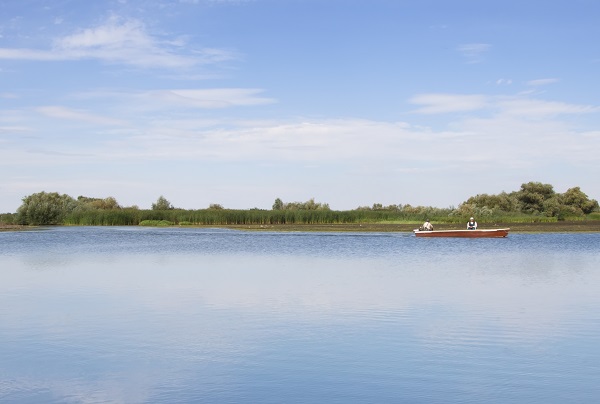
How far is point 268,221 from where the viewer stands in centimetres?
7456

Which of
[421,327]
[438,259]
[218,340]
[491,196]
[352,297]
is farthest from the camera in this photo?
[491,196]

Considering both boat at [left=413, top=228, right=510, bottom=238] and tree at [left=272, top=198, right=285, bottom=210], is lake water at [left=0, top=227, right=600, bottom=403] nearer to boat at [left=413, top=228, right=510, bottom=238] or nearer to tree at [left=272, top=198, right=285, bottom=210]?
boat at [left=413, top=228, right=510, bottom=238]

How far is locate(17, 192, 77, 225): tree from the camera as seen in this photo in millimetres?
81125

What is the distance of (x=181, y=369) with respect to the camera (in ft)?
33.5

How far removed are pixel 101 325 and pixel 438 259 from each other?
18708mm

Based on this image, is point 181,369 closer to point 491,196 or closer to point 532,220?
point 532,220

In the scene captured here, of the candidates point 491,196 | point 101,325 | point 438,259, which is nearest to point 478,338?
point 101,325

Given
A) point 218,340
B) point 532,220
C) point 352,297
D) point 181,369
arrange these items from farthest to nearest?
point 532,220 → point 352,297 → point 218,340 → point 181,369

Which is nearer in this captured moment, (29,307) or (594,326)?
(594,326)

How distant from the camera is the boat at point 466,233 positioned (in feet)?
154

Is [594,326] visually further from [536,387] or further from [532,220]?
[532,220]

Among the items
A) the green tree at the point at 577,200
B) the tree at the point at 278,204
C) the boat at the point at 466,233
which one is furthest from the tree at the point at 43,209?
the green tree at the point at 577,200

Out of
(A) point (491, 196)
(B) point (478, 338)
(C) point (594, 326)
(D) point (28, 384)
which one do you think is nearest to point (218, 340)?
(D) point (28, 384)

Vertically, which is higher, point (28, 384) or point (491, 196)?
point (491, 196)
